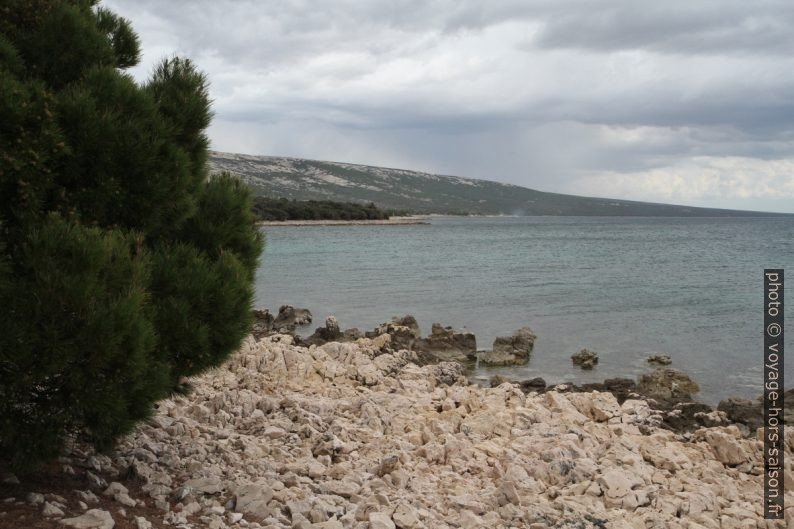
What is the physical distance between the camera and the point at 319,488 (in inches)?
294

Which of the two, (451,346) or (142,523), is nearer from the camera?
(142,523)

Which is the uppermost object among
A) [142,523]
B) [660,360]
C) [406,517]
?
[142,523]

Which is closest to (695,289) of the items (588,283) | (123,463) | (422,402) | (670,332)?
(588,283)

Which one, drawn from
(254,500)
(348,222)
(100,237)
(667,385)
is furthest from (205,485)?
(348,222)

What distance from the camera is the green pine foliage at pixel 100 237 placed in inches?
206

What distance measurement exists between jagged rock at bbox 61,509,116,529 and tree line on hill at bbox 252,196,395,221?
304 ft

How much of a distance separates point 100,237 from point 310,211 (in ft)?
340

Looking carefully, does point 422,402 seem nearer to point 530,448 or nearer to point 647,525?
point 530,448

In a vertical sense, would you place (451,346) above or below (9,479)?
below

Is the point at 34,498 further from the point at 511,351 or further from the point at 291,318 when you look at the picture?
the point at 291,318

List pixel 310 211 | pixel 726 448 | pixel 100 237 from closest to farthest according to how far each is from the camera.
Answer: pixel 100 237 → pixel 726 448 → pixel 310 211

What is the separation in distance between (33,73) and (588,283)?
3232 cm

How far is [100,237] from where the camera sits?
5629 mm

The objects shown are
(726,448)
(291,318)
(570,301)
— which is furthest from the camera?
(570,301)
